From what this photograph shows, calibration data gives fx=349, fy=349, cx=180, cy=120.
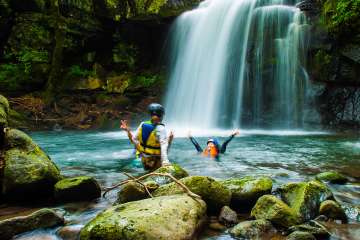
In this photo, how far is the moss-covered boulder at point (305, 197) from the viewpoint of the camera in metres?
4.29

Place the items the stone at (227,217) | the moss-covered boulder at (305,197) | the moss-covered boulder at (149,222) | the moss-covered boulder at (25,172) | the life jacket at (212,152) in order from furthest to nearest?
1. the life jacket at (212,152)
2. the moss-covered boulder at (25,172)
3. the moss-covered boulder at (305,197)
4. the stone at (227,217)
5. the moss-covered boulder at (149,222)

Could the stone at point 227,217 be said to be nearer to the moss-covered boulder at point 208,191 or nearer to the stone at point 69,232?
the moss-covered boulder at point 208,191

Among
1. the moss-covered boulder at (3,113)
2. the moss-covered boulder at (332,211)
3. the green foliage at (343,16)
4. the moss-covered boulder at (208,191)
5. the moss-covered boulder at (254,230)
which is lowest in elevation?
the moss-covered boulder at (254,230)

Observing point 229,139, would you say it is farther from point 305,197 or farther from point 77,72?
point 77,72

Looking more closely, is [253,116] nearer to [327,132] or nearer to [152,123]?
[327,132]

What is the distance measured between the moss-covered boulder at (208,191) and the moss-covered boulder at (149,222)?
1.53 ft

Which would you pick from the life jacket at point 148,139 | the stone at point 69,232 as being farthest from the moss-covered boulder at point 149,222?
the life jacket at point 148,139

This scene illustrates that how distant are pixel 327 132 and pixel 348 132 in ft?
2.79

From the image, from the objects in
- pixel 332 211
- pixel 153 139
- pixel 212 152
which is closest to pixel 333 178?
pixel 332 211

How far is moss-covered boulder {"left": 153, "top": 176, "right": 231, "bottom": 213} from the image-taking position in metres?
4.47

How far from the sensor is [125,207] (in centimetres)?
388

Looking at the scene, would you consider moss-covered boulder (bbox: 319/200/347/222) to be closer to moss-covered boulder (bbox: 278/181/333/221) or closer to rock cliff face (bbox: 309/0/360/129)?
moss-covered boulder (bbox: 278/181/333/221)

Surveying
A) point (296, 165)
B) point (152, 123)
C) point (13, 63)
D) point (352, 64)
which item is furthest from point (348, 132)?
point (13, 63)

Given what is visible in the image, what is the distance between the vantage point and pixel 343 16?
15.0 metres
